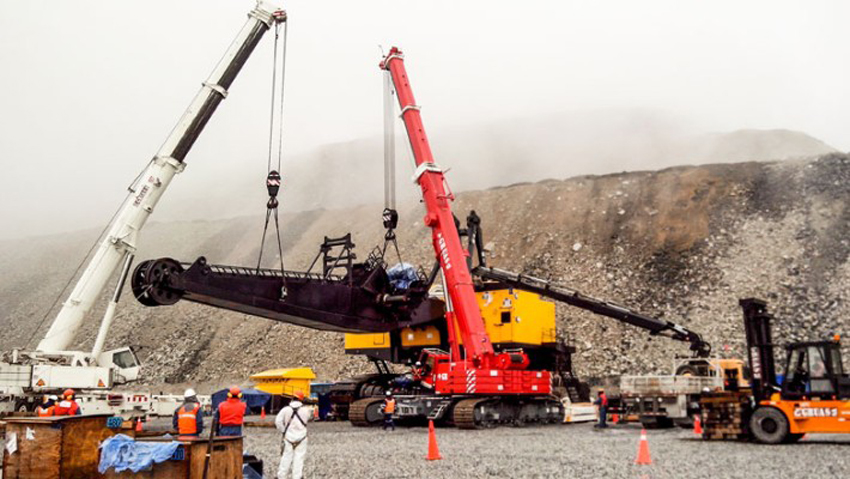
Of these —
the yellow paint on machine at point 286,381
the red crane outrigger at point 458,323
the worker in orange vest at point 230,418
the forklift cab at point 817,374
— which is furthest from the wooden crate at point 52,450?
the yellow paint on machine at point 286,381

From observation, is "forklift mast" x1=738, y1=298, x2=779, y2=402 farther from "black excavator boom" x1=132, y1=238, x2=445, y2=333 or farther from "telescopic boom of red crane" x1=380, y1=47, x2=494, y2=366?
"black excavator boom" x1=132, y1=238, x2=445, y2=333

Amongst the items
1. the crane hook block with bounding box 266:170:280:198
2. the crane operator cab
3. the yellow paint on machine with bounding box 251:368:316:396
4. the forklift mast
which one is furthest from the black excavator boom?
the yellow paint on machine with bounding box 251:368:316:396

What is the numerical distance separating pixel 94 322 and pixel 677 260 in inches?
1657

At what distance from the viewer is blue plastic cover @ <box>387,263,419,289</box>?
19.6 meters

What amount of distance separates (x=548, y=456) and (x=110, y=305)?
13722 millimetres

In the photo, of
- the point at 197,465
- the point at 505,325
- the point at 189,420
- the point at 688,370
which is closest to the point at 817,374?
the point at 688,370

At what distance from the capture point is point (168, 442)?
7.09 meters

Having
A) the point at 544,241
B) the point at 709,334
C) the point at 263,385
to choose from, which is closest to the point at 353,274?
the point at 263,385

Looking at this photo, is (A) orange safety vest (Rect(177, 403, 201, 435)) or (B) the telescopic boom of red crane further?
(B) the telescopic boom of red crane

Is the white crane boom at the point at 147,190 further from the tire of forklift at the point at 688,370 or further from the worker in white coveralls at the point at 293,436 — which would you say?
the tire of forklift at the point at 688,370

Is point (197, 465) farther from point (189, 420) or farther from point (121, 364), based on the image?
point (121, 364)

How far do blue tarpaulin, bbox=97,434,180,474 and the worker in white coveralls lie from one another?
1.99 metres

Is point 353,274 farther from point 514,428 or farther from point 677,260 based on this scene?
point 677,260

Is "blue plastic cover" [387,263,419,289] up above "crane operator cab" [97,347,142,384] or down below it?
above
